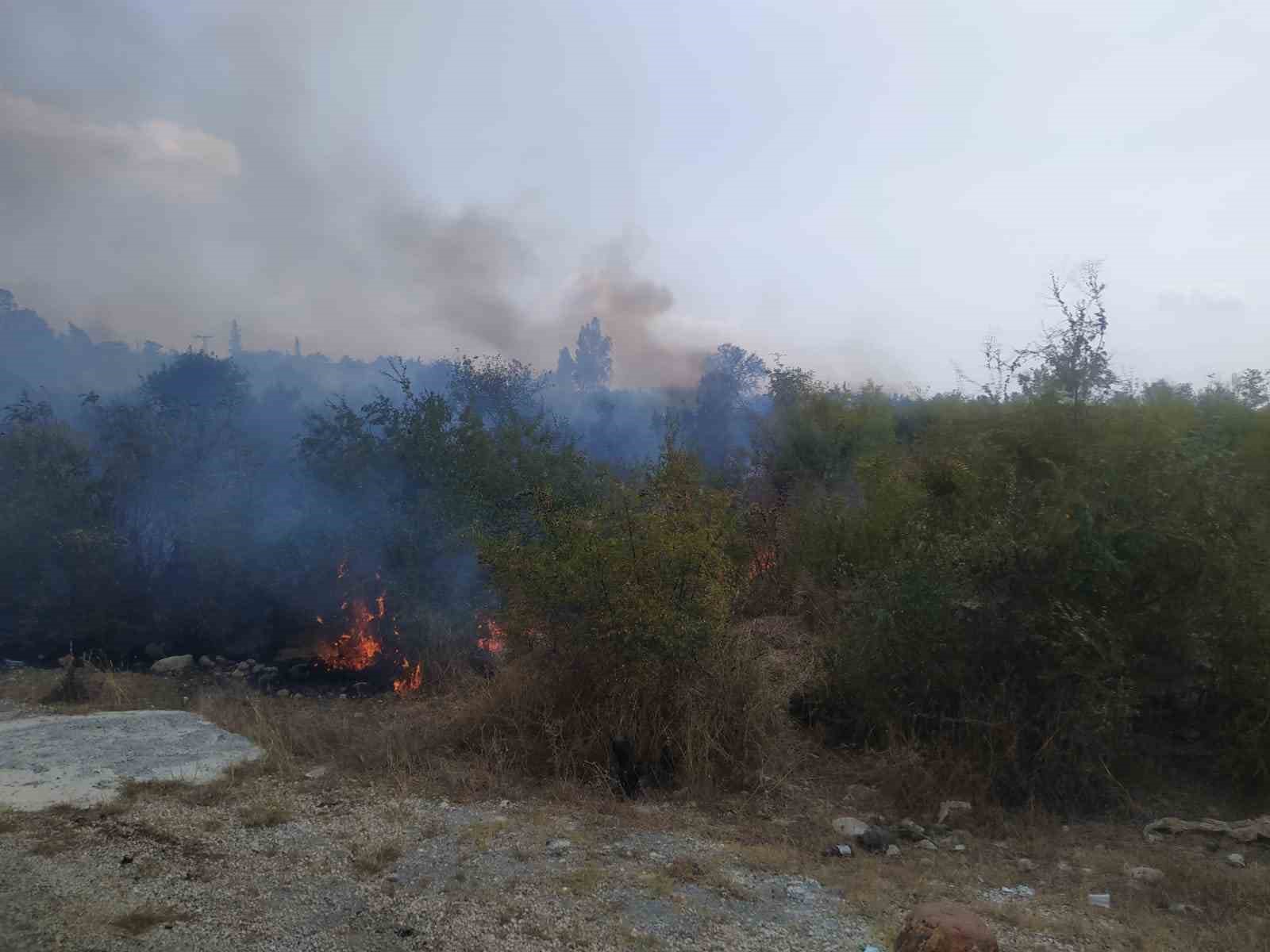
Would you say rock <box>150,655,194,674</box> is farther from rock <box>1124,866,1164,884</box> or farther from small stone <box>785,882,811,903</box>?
rock <box>1124,866,1164,884</box>

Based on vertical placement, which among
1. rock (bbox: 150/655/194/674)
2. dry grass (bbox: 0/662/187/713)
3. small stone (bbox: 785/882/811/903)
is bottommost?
rock (bbox: 150/655/194/674)

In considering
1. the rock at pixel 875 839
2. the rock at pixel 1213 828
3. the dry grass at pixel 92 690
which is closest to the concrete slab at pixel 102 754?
the dry grass at pixel 92 690

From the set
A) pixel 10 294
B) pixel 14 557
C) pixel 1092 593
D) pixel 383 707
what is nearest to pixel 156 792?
pixel 383 707

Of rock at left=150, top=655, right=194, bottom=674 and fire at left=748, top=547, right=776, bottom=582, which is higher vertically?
fire at left=748, top=547, right=776, bottom=582

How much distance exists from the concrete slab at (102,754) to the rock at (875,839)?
4657 millimetres

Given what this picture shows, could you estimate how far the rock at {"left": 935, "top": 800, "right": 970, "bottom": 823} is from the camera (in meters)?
6.13

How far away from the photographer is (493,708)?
727 centimetres

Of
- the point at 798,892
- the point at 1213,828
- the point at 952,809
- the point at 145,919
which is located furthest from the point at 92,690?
the point at 1213,828

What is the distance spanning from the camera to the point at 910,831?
588 cm

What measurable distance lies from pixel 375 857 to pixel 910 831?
11.5ft

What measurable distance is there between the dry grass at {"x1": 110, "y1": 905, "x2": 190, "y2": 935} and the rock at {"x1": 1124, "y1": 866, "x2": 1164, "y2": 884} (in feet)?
17.0

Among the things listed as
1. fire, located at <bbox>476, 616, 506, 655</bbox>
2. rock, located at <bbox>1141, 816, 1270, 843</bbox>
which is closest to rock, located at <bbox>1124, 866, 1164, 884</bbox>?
rock, located at <bbox>1141, 816, 1270, 843</bbox>

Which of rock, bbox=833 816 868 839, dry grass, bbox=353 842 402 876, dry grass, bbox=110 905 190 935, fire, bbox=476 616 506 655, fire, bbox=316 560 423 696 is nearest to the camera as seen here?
dry grass, bbox=110 905 190 935

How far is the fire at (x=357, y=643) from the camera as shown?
41.3 ft
